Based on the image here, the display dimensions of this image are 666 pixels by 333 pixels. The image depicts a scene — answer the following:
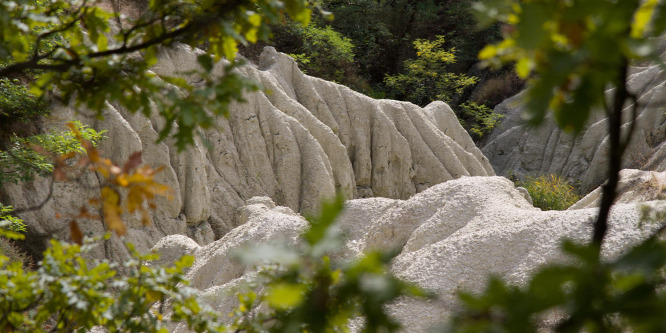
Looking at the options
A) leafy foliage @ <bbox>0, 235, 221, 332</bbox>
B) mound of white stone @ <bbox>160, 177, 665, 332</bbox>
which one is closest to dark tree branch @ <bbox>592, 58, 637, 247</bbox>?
leafy foliage @ <bbox>0, 235, 221, 332</bbox>

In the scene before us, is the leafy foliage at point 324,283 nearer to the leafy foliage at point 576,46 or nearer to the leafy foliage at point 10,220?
the leafy foliage at point 576,46

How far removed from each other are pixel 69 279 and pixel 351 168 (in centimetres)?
1397

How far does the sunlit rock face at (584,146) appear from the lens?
19.4 m

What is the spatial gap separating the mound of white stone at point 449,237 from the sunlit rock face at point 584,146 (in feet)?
43.1

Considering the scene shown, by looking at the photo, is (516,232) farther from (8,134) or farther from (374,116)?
Answer: (374,116)

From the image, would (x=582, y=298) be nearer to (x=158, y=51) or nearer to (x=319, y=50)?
(x=158, y=51)

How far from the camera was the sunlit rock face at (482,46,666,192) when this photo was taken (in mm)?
19438

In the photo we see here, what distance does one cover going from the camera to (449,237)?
562 cm

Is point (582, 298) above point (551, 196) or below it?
above

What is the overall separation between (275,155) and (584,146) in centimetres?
1339

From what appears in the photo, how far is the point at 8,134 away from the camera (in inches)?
377

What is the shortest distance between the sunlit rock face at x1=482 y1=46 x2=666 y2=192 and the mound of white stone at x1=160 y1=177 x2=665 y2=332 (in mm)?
13134

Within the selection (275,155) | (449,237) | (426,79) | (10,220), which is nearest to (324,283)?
(449,237)

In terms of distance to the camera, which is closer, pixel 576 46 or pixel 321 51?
pixel 576 46
